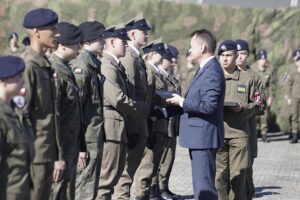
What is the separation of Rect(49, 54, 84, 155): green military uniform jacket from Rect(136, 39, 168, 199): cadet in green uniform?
2.84 meters

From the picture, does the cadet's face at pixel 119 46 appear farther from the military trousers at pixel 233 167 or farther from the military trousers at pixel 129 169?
the military trousers at pixel 233 167

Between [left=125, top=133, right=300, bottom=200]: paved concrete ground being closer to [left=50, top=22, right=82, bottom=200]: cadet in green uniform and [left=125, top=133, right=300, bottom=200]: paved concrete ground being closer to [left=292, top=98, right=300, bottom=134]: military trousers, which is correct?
[left=292, top=98, right=300, bottom=134]: military trousers

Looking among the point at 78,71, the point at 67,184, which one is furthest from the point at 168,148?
the point at 67,184

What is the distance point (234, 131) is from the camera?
9.44 metres

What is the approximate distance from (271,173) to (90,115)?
664cm

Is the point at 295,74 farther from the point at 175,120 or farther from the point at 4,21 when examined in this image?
the point at 175,120

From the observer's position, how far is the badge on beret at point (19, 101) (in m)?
5.86

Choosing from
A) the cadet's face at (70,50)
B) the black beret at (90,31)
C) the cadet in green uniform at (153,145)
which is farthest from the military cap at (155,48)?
the cadet's face at (70,50)

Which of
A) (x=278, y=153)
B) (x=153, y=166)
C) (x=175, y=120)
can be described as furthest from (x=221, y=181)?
(x=278, y=153)

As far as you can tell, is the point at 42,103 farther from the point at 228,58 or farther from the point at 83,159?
the point at 228,58

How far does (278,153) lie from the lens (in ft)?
55.3

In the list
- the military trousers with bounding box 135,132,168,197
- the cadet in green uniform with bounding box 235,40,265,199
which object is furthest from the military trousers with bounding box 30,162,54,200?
the military trousers with bounding box 135,132,168,197

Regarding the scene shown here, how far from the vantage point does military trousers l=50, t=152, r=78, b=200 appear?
6.89m

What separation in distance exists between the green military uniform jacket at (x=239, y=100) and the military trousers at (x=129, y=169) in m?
1.02
